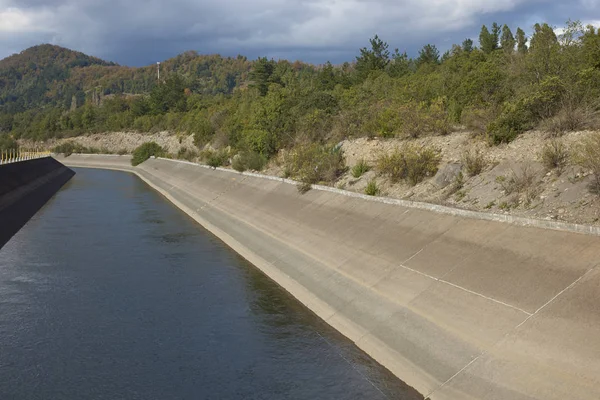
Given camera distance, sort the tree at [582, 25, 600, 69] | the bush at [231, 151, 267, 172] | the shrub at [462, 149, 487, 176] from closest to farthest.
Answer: the shrub at [462, 149, 487, 176]
the tree at [582, 25, 600, 69]
the bush at [231, 151, 267, 172]

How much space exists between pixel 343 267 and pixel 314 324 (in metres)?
3.22

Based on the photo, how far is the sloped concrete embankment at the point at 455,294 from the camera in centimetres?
1243

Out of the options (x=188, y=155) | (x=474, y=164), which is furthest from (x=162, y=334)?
(x=188, y=155)

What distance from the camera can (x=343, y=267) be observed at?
2242cm

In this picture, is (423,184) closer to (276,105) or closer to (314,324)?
(314,324)

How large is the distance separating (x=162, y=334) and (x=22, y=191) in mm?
45855

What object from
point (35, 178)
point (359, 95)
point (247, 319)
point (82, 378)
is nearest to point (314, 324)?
point (247, 319)

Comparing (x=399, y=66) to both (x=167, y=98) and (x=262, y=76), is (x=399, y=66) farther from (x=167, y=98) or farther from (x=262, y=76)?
(x=167, y=98)

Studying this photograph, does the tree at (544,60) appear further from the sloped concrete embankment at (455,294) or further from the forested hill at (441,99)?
the sloped concrete embankment at (455,294)

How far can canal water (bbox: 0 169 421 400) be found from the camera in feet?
49.1

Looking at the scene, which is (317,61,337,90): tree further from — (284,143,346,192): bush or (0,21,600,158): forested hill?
(284,143,346,192): bush

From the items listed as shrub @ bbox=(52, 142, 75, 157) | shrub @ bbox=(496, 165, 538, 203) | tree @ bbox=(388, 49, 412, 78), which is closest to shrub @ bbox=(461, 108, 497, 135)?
shrub @ bbox=(496, 165, 538, 203)

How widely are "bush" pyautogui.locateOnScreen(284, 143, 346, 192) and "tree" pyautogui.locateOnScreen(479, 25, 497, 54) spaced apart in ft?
198

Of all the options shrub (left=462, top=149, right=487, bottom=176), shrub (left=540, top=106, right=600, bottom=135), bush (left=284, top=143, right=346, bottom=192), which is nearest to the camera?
shrub (left=540, top=106, right=600, bottom=135)
